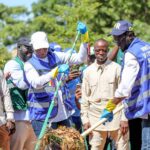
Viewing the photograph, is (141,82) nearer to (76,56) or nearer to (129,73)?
(129,73)

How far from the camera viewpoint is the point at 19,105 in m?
8.71

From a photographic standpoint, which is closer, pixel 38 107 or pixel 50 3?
pixel 38 107

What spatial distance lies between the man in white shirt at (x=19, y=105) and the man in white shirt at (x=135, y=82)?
1.77 m

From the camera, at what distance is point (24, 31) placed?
33594mm

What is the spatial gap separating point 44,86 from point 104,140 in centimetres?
115

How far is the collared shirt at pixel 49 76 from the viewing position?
8.12 metres

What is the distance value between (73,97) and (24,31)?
945 inches

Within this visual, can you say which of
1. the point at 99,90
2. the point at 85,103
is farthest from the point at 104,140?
the point at 99,90

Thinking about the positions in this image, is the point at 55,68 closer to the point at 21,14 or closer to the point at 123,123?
the point at 123,123

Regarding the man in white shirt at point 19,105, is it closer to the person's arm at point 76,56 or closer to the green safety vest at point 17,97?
the green safety vest at point 17,97

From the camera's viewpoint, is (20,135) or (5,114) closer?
(5,114)

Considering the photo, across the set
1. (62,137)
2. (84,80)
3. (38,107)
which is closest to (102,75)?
(84,80)

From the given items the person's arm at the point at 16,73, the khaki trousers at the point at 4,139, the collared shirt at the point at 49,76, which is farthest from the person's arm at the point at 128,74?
the person's arm at the point at 16,73

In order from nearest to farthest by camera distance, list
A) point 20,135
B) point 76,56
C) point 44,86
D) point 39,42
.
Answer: point 39,42 < point 44,86 < point 76,56 < point 20,135
